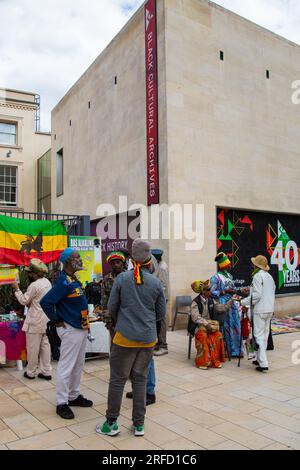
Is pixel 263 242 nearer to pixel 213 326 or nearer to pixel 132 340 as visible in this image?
pixel 213 326

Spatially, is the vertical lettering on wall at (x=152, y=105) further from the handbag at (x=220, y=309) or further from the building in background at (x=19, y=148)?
the building in background at (x=19, y=148)

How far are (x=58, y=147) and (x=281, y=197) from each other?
8.95 metres

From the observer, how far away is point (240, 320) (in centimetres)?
681

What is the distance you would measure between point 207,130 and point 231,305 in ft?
15.5

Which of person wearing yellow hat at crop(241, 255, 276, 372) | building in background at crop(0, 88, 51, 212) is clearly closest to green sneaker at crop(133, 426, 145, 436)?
person wearing yellow hat at crop(241, 255, 276, 372)

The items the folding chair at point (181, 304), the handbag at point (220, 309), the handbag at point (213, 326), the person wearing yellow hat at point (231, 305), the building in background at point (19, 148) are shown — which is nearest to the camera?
the handbag at point (213, 326)

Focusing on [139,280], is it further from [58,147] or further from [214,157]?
[58,147]

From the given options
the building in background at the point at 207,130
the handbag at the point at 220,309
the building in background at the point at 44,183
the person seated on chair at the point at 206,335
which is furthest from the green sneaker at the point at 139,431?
the building in background at the point at 44,183

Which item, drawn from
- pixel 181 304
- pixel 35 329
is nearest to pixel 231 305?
pixel 181 304

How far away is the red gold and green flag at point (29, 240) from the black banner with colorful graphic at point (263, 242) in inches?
168

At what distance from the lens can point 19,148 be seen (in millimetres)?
22031

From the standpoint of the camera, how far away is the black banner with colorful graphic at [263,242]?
33.7 ft

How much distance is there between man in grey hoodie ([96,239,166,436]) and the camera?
3709 mm
